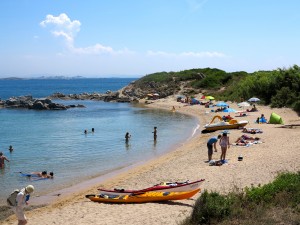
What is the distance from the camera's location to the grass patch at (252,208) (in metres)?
10.0

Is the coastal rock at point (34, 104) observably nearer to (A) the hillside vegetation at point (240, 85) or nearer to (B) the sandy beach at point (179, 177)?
(A) the hillside vegetation at point (240, 85)

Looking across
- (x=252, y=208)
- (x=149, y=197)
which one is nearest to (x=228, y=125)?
(x=149, y=197)

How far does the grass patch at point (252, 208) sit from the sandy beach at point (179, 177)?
5.26ft

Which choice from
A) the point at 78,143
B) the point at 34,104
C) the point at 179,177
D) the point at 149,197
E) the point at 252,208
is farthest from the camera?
the point at 34,104

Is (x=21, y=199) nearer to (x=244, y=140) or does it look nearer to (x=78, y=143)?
(x=244, y=140)

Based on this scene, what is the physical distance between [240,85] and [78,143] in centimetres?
3663

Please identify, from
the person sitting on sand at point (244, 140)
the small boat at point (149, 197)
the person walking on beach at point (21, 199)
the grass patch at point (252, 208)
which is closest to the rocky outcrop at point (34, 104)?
the person sitting on sand at point (244, 140)

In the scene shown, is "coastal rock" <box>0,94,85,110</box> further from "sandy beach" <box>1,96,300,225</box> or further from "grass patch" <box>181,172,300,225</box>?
"grass patch" <box>181,172,300,225</box>

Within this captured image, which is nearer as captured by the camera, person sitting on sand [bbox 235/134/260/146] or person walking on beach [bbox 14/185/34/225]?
person walking on beach [bbox 14/185/34/225]

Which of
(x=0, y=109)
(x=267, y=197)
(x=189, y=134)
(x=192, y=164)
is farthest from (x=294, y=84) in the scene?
(x=0, y=109)

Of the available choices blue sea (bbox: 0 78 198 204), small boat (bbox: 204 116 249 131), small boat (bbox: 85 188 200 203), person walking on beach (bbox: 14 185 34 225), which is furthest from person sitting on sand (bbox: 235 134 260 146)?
person walking on beach (bbox: 14 185 34 225)

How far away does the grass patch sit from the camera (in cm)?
1000

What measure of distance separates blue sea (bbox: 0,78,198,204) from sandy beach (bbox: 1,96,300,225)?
2.37 metres

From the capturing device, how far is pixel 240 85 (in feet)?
205
